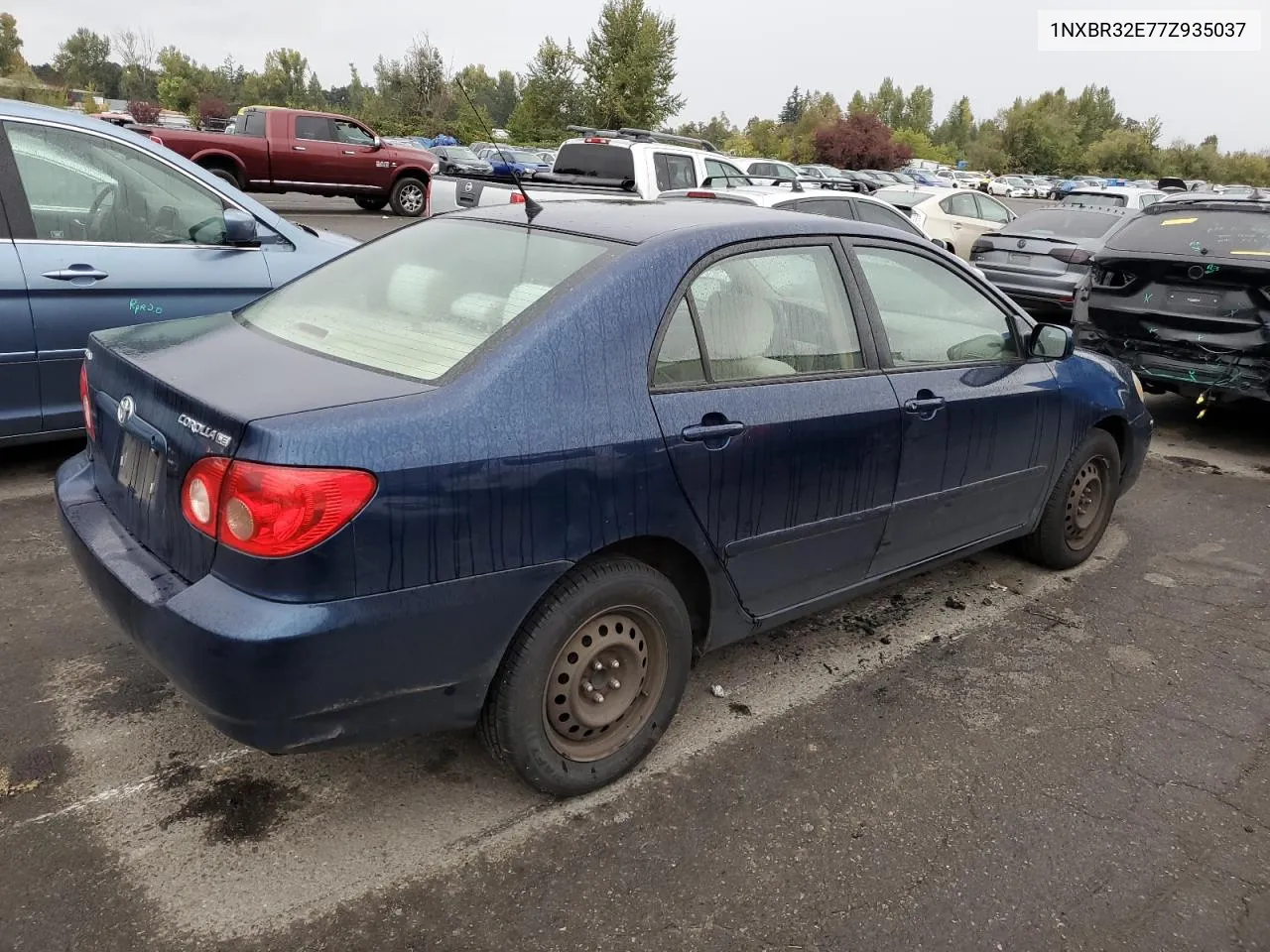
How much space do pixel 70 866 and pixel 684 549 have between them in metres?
1.74

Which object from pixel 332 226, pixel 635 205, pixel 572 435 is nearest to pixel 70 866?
pixel 572 435

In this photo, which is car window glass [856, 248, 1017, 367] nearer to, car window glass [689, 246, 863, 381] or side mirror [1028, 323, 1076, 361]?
side mirror [1028, 323, 1076, 361]

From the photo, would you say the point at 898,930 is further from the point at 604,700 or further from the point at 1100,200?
the point at 1100,200

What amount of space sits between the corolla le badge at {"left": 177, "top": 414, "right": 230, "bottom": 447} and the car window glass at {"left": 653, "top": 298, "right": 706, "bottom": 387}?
110 cm

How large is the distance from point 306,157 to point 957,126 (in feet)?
421

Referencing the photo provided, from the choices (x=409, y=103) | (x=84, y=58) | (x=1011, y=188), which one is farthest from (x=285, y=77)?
(x=1011, y=188)

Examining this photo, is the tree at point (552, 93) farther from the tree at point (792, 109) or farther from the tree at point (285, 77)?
the tree at point (792, 109)

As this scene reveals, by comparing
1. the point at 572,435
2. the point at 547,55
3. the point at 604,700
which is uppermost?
the point at 547,55

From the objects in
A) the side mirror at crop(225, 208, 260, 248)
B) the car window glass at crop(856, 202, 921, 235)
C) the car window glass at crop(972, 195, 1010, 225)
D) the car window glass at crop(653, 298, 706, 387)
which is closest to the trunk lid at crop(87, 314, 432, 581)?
the car window glass at crop(653, 298, 706, 387)

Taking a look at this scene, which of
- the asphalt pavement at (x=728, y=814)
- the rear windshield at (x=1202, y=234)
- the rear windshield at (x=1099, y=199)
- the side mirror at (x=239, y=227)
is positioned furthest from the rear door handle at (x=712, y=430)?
the rear windshield at (x=1099, y=199)

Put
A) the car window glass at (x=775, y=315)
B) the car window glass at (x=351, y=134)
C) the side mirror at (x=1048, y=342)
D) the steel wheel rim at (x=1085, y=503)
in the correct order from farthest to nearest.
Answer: the car window glass at (x=351, y=134)
the steel wheel rim at (x=1085, y=503)
the side mirror at (x=1048, y=342)
the car window glass at (x=775, y=315)

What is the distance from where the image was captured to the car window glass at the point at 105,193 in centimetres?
470

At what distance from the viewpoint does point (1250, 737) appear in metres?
3.34

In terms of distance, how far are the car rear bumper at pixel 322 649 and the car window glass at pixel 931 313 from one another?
170 centimetres
